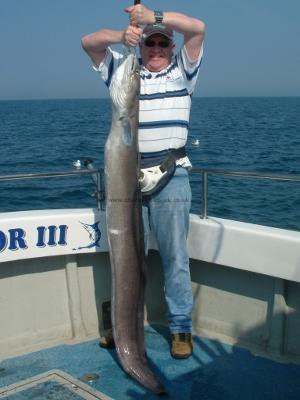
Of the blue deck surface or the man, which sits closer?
the blue deck surface

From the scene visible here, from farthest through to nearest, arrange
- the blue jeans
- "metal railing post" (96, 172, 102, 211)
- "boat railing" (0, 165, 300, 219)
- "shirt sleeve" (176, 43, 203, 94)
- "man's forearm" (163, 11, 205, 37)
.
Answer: "metal railing post" (96, 172, 102, 211) → "boat railing" (0, 165, 300, 219) → the blue jeans → "shirt sleeve" (176, 43, 203, 94) → "man's forearm" (163, 11, 205, 37)

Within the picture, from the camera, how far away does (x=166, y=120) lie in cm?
406

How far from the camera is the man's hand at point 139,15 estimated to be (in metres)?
3.67

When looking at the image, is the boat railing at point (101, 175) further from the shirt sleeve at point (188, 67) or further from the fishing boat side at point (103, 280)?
the shirt sleeve at point (188, 67)

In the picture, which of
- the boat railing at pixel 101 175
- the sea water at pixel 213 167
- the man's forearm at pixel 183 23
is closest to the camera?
the man's forearm at pixel 183 23

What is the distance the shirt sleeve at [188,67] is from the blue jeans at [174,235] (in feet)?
2.17

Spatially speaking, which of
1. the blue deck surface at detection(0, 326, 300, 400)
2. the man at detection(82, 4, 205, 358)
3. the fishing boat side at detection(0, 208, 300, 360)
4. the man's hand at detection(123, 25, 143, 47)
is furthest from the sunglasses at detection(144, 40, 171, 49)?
the blue deck surface at detection(0, 326, 300, 400)

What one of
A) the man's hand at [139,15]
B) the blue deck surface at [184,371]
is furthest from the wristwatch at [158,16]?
the blue deck surface at [184,371]

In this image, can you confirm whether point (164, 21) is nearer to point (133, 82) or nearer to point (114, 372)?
point (133, 82)

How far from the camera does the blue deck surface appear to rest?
12.7 ft

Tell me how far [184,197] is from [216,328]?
1319 mm

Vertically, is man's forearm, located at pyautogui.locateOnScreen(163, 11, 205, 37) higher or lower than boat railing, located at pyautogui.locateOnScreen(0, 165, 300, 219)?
higher

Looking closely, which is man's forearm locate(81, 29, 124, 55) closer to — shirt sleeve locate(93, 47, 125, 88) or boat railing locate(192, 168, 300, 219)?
shirt sleeve locate(93, 47, 125, 88)

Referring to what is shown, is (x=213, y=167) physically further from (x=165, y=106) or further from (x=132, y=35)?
(x=132, y=35)
